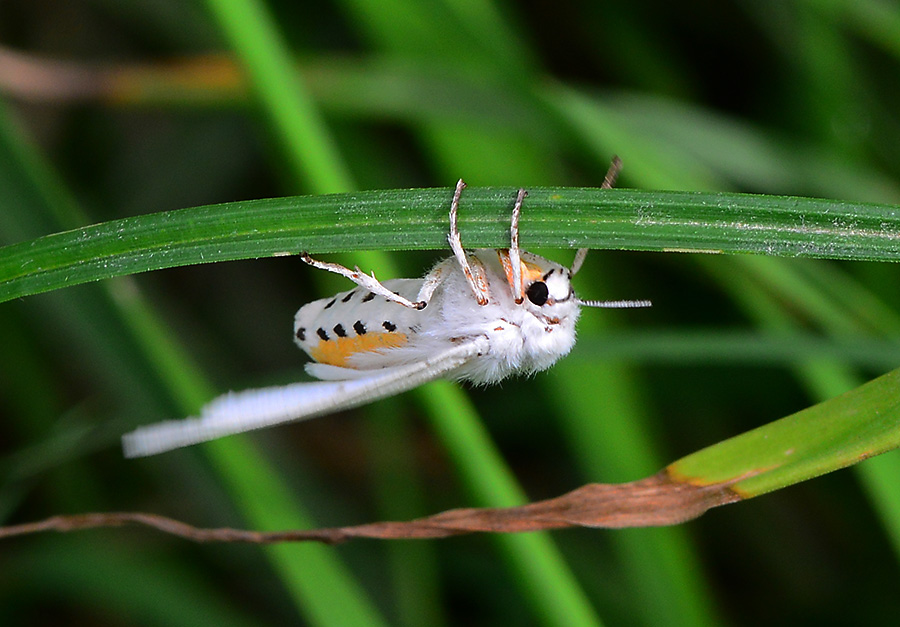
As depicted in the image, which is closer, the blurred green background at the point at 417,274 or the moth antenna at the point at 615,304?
the moth antenna at the point at 615,304

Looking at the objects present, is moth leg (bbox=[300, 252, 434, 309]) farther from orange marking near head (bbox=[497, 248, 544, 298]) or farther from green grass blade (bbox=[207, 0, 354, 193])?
green grass blade (bbox=[207, 0, 354, 193])

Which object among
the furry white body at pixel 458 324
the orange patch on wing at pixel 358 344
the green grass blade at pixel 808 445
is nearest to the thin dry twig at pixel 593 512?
the green grass blade at pixel 808 445

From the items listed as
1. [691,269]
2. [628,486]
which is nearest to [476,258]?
[628,486]

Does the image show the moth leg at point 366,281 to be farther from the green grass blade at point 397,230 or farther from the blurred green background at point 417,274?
the blurred green background at point 417,274

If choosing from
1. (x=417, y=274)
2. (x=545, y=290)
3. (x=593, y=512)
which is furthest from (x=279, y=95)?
(x=417, y=274)

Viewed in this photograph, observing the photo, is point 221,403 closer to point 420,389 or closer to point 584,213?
point 420,389

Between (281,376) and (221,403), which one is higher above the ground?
(281,376)

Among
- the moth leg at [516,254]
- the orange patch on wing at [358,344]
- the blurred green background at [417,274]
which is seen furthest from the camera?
the blurred green background at [417,274]
